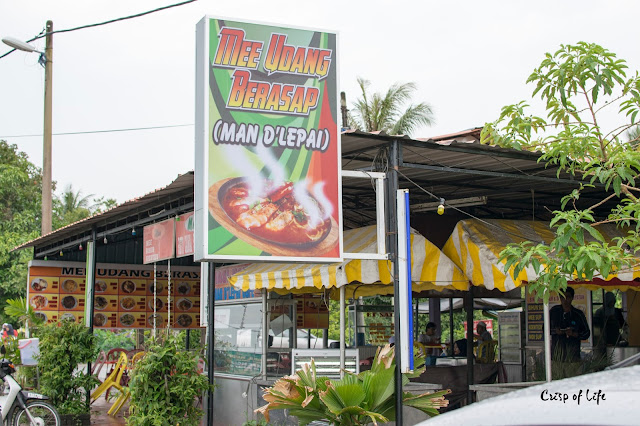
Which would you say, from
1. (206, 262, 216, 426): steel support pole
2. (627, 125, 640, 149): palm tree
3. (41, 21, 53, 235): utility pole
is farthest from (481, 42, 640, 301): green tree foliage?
(41, 21, 53, 235): utility pole

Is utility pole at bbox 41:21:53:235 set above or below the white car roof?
above

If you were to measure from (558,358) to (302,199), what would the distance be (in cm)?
446

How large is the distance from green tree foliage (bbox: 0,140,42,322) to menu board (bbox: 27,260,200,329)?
370 inches

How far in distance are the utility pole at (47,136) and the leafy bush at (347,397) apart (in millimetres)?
13068

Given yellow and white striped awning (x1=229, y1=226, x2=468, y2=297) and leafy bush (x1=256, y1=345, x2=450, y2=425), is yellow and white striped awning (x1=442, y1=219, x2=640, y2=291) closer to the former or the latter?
yellow and white striped awning (x1=229, y1=226, x2=468, y2=297)

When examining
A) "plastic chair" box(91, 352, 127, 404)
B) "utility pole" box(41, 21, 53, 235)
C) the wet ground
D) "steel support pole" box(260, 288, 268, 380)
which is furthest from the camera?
"utility pole" box(41, 21, 53, 235)

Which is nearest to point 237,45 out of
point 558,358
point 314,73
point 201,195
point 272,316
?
point 314,73

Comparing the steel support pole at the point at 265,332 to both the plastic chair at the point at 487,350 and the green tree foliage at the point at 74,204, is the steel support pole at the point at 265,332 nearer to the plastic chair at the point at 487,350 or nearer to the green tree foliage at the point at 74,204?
the plastic chair at the point at 487,350

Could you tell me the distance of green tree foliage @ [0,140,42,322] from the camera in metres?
27.4

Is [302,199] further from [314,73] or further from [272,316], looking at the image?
[272,316]

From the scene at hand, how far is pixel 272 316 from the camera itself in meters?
11.4

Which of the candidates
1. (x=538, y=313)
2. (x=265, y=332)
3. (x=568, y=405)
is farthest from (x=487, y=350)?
(x=568, y=405)

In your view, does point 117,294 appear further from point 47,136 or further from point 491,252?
point 491,252

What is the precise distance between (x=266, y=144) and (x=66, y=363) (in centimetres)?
723
